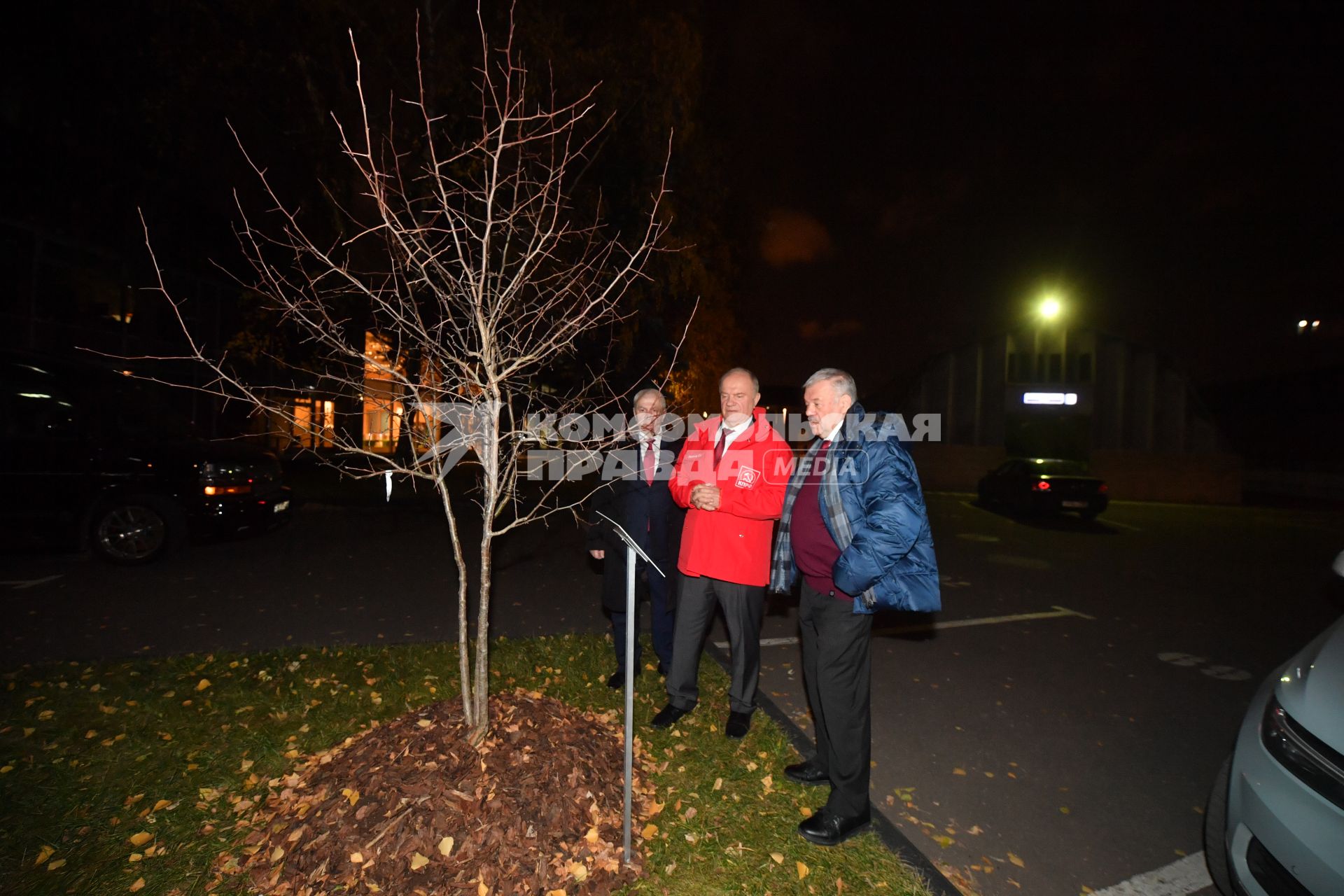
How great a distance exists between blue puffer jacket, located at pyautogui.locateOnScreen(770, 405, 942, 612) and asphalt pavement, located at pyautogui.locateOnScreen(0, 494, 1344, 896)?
1243 mm

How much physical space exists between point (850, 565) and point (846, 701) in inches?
26.2

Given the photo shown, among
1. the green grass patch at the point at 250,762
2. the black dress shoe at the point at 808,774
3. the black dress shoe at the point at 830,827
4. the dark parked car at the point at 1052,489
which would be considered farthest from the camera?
the dark parked car at the point at 1052,489

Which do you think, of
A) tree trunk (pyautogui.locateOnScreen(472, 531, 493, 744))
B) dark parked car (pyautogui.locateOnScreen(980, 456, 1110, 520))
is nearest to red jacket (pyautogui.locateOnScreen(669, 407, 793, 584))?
tree trunk (pyautogui.locateOnScreen(472, 531, 493, 744))

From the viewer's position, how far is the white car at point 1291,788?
2043 millimetres

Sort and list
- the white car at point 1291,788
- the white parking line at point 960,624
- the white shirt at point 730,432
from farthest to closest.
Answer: the white parking line at point 960,624 < the white shirt at point 730,432 < the white car at point 1291,788

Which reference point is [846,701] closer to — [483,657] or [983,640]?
[483,657]

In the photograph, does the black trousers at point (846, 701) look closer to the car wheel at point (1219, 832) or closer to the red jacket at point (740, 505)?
the red jacket at point (740, 505)

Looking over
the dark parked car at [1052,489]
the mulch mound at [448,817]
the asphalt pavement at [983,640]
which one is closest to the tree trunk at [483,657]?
the mulch mound at [448,817]

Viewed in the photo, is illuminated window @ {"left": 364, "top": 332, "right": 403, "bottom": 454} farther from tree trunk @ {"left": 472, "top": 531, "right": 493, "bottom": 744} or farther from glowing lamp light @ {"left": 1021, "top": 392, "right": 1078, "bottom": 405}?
glowing lamp light @ {"left": 1021, "top": 392, "right": 1078, "bottom": 405}

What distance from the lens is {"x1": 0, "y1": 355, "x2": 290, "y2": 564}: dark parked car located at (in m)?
7.19

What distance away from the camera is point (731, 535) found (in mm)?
3787

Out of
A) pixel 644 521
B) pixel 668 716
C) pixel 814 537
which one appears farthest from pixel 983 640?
pixel 814 537

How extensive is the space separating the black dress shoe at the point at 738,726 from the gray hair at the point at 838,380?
2081mm

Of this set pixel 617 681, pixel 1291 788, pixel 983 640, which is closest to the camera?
→ pixel 1291 788
